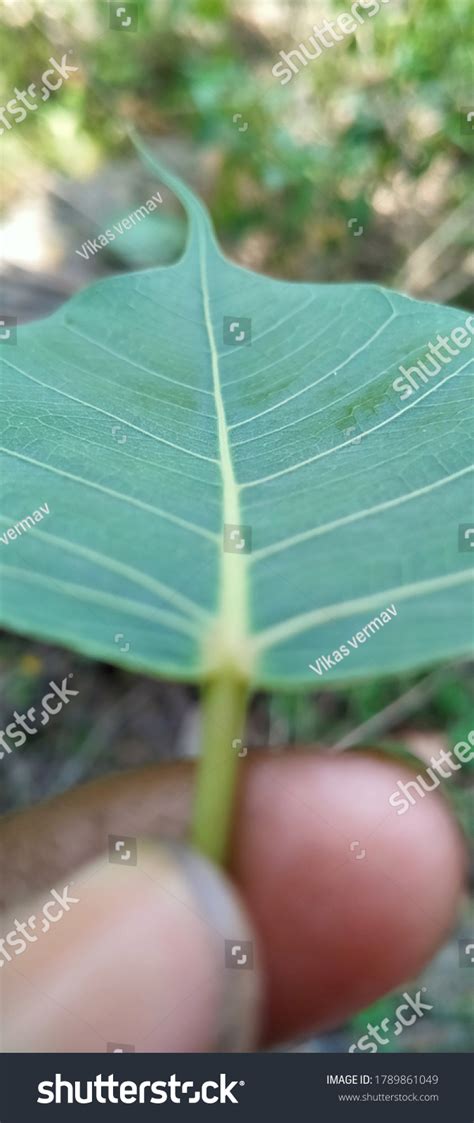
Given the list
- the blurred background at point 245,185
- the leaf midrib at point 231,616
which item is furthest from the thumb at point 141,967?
the blurred background at point 245,185

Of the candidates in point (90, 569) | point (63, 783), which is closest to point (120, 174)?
point (63, 783)

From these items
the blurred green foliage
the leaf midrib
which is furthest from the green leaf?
the blurred green foliage

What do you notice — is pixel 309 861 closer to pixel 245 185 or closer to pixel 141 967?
pixel 141 967

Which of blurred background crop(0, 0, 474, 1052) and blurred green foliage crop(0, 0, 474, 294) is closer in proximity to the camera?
blurred background crop(0, 0, 474, 1052)

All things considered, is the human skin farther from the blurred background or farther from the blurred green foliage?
the blurred green foliage

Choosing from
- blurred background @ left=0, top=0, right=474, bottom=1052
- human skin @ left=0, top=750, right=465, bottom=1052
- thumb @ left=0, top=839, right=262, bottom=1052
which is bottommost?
thumb @ left=0, top=839, right=262, bottom=1052
